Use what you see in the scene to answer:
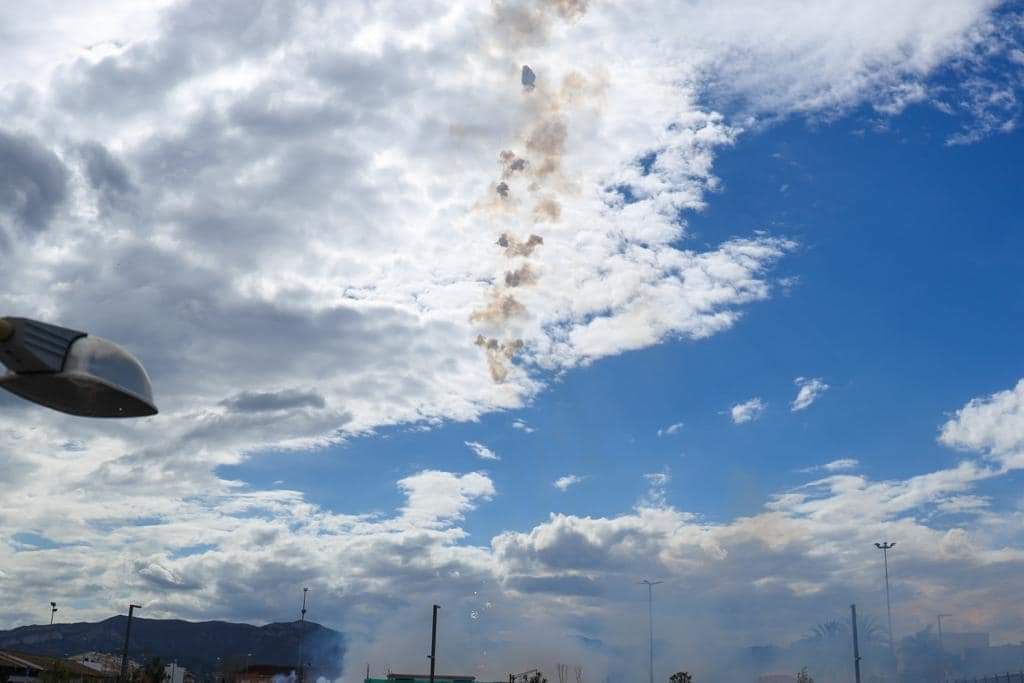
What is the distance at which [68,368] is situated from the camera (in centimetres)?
732

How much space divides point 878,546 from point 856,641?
24.9 metres

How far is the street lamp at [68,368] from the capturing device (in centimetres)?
721

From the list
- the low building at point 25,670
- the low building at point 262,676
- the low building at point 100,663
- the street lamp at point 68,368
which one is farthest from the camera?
the low building at point 262,676

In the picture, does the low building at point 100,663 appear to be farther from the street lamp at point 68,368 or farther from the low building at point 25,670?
the street lamp at point 68,368

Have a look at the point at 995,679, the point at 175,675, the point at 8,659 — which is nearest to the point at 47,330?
the point at 8,659

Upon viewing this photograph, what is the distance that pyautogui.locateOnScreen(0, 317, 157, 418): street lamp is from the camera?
7.21 meters

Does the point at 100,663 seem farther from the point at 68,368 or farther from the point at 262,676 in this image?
the point at 68,368

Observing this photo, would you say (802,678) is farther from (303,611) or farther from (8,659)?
(8,659)

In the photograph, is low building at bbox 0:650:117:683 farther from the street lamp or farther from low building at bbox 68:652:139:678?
the street lamp

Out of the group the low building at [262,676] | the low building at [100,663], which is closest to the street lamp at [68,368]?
the low building at [100,663]

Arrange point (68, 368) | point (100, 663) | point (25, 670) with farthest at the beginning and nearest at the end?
point (100, 663) → point (25, 670) → point (68, 368)

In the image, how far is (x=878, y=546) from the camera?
12656cm

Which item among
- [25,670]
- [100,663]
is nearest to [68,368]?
[25,670]

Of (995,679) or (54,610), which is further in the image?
(54,610)
